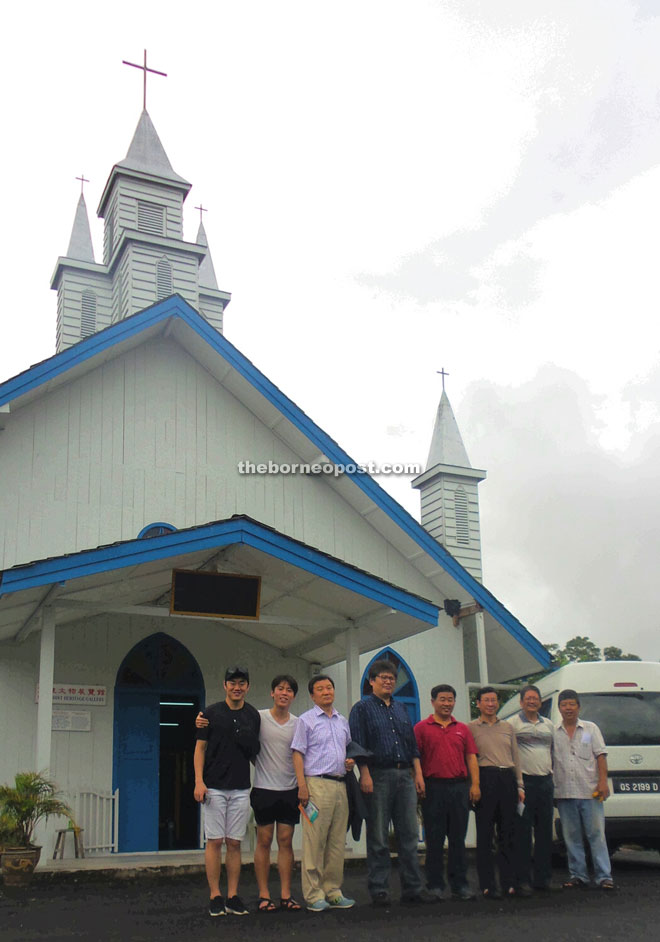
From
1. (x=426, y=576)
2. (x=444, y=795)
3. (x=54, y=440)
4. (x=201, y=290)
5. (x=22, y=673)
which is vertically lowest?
(x=444, y=795)

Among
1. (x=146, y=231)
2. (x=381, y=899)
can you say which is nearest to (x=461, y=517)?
(x=146, y=231)

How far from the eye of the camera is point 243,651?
14.5 metres

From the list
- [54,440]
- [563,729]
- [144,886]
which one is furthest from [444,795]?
[54,440]

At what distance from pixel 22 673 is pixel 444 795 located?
6613mm

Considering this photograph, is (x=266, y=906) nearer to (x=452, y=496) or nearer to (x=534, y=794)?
(x=534, y=794)

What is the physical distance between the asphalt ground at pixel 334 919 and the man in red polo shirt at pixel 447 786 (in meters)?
0.35

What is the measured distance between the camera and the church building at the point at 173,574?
1140 centimetres

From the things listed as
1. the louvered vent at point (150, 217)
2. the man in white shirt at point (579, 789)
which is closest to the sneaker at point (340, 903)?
the man in white shirt at point (579, 789)

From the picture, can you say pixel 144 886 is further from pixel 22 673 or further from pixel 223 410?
pixel 223 410

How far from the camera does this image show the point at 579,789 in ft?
28.7

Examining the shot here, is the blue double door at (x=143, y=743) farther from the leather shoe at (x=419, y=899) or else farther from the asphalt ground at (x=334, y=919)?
the leather shoe at (x=419, y=899)

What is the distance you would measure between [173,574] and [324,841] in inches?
170

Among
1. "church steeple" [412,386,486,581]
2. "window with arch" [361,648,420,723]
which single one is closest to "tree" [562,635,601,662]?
"church steeple" [412,386,486,581]

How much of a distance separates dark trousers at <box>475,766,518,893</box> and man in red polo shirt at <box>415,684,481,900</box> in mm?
137
